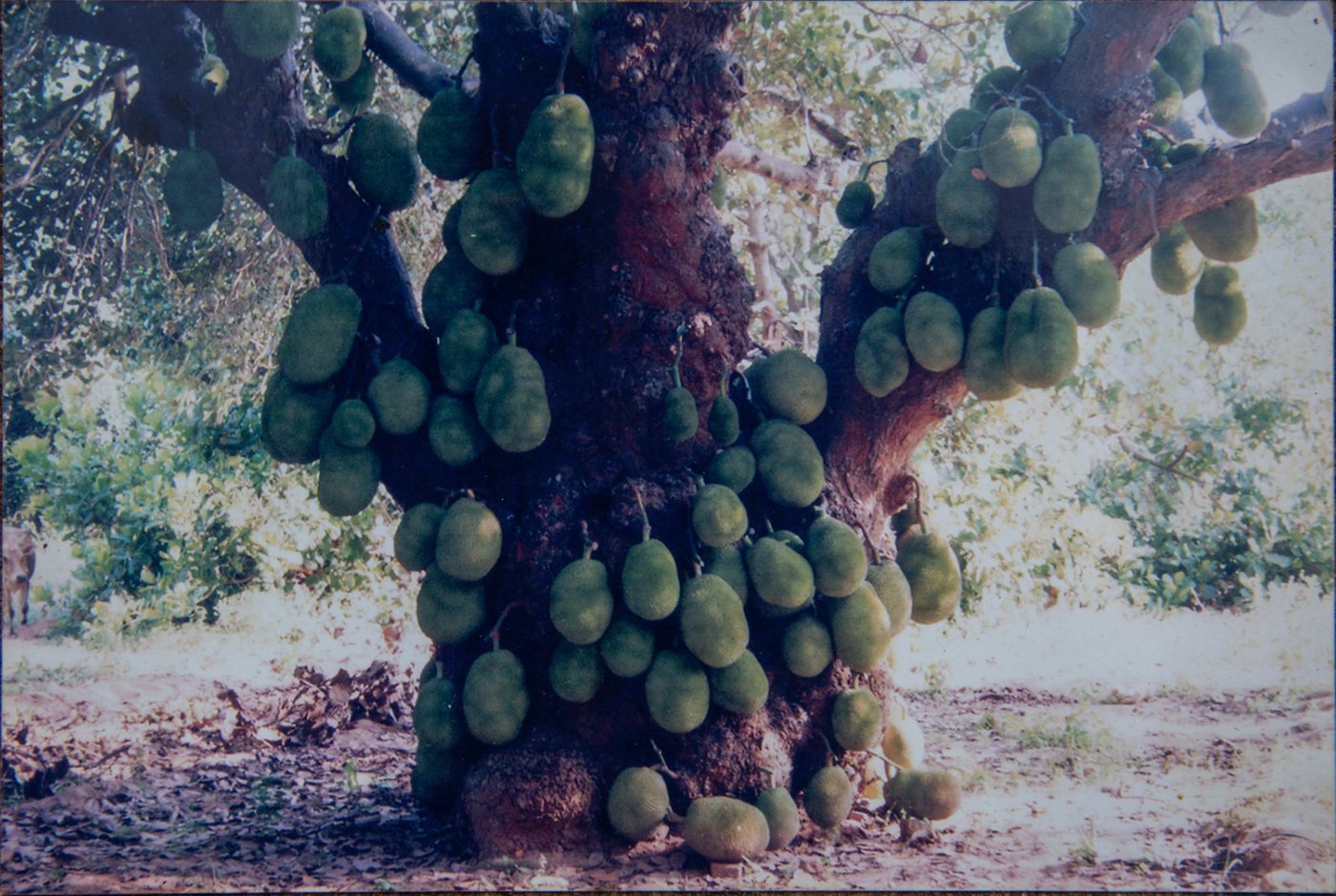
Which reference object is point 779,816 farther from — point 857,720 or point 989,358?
point 989,358

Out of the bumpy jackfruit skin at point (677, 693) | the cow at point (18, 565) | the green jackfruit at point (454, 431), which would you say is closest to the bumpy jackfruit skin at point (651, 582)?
the bumpy jackfruit skin at point (677, 693)

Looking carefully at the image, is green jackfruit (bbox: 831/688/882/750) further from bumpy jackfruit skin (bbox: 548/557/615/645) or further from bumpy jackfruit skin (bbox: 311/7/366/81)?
bumpy jackfruit skin (bbox: 311/7/366/81)

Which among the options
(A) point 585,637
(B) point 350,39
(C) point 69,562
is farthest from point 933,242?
(C) point 69,562

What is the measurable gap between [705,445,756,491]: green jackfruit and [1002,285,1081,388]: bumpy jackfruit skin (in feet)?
2.75

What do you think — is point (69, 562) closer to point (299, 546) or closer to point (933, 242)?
point (299, 546)

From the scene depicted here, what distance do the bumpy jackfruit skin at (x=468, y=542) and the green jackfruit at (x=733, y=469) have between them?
2.28ft

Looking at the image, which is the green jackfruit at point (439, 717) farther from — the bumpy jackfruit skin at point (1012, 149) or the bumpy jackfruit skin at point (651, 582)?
the bumpy jackfruit skin at point (1012, 149)

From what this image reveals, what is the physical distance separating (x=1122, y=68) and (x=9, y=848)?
400cm

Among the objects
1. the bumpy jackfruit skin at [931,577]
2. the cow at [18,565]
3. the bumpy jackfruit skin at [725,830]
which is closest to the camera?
the bumpy jackfruit skin at [725,830]

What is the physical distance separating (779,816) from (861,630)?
1.91 feet

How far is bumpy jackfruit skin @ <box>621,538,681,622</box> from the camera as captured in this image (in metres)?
2.38

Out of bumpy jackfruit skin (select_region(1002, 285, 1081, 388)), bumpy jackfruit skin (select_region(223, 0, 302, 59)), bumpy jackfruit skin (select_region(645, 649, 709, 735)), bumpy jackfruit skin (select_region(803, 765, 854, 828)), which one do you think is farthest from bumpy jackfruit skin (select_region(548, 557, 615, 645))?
bumpy jackfruit skin (select_region(223, 0, 302, 59))

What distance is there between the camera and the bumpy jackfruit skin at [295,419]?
107 inches

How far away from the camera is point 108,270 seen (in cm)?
455
